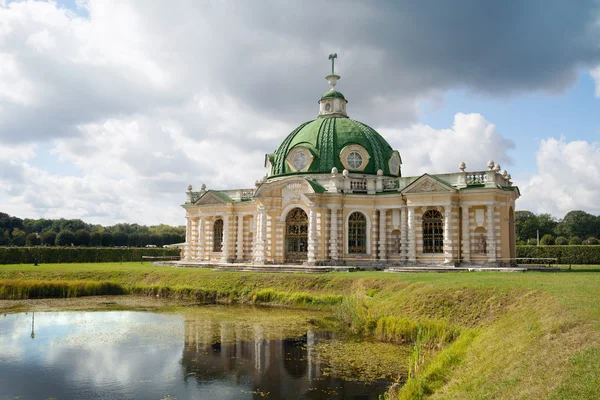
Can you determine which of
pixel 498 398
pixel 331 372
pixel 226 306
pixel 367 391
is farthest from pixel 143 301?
pixel 498 398

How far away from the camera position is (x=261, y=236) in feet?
135

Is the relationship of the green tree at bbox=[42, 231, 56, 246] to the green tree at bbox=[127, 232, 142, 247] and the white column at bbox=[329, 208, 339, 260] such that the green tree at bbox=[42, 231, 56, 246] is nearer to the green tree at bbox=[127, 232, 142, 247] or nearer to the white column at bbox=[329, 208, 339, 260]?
the green tree at bbox=[127, 232, 142, 247]

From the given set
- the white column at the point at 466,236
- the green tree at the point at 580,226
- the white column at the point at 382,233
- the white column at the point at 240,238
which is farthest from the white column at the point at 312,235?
the green tree at the point at 580,226

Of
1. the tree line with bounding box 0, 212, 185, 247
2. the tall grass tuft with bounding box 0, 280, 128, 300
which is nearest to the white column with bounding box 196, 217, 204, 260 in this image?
the tall grass tuft with bounding box 0, 280, 128, 300

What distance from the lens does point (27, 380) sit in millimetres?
15781

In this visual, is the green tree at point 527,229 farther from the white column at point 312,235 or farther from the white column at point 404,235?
the white column at point 312,235

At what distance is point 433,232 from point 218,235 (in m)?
20.1

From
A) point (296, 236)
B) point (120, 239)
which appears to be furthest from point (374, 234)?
point (120, 239)

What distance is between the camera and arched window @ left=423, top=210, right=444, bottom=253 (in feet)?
123

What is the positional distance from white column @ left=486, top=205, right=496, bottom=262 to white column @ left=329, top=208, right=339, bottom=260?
10.7 metres

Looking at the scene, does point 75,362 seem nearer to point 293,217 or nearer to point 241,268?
point 241,268

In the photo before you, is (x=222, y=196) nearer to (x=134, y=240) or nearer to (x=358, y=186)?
(x=358, y=186)

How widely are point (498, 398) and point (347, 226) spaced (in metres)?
29.3

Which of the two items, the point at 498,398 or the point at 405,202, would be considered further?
the point at 405,202
